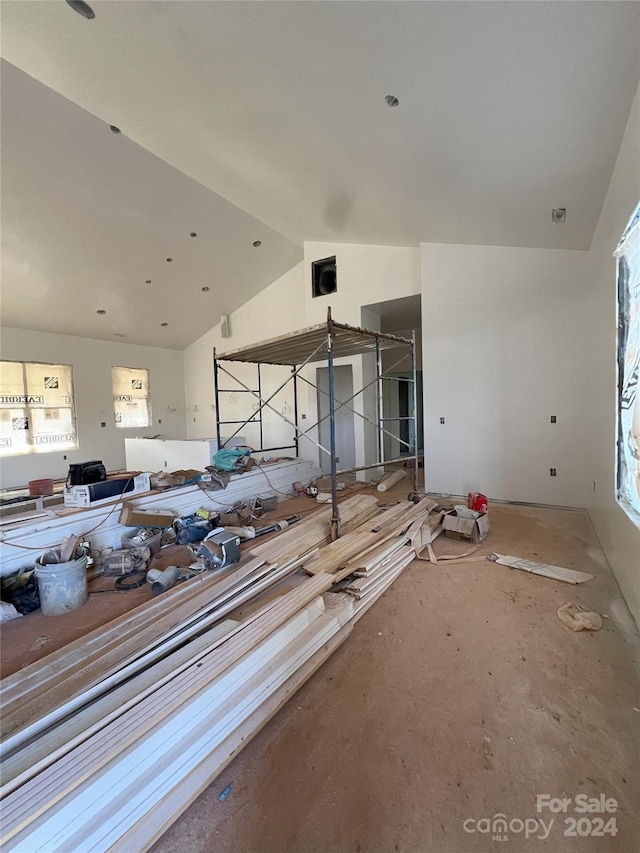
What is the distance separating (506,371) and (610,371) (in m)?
1.96

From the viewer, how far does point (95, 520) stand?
319 centimetres

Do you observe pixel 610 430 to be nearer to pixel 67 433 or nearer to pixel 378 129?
pixel 378 129

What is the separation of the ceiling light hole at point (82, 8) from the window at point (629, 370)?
3696 millimetres

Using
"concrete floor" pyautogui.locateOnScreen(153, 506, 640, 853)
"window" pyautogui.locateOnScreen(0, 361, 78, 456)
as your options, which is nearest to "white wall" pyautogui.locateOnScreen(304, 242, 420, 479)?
"concrete floor" pyautogui.locateOnScreen(153, 506, 640, 853)

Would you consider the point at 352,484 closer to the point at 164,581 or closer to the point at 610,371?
the point at 164,581

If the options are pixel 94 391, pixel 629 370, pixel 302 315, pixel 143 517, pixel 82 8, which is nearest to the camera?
pixel 629 370

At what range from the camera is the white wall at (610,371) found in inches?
77.9

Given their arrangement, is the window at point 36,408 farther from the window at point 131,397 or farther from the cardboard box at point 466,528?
the cardboard box at point 466,528

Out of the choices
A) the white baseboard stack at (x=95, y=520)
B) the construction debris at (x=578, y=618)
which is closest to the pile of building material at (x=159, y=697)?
the construction debris at (x=578, y=618)

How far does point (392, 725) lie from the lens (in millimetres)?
1449

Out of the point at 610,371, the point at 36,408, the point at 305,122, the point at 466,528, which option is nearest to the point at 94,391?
the point at 36,408

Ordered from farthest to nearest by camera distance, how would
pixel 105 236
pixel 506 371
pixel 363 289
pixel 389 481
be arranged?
pixel 363 289
pixel 389 481
pixel 105 236
pixel 506 371

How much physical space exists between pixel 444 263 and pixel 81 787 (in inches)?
226

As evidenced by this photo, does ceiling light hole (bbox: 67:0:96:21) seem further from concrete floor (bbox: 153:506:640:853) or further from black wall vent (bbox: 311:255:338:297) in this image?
concrete floor (bbox: 153:506:640:853)
